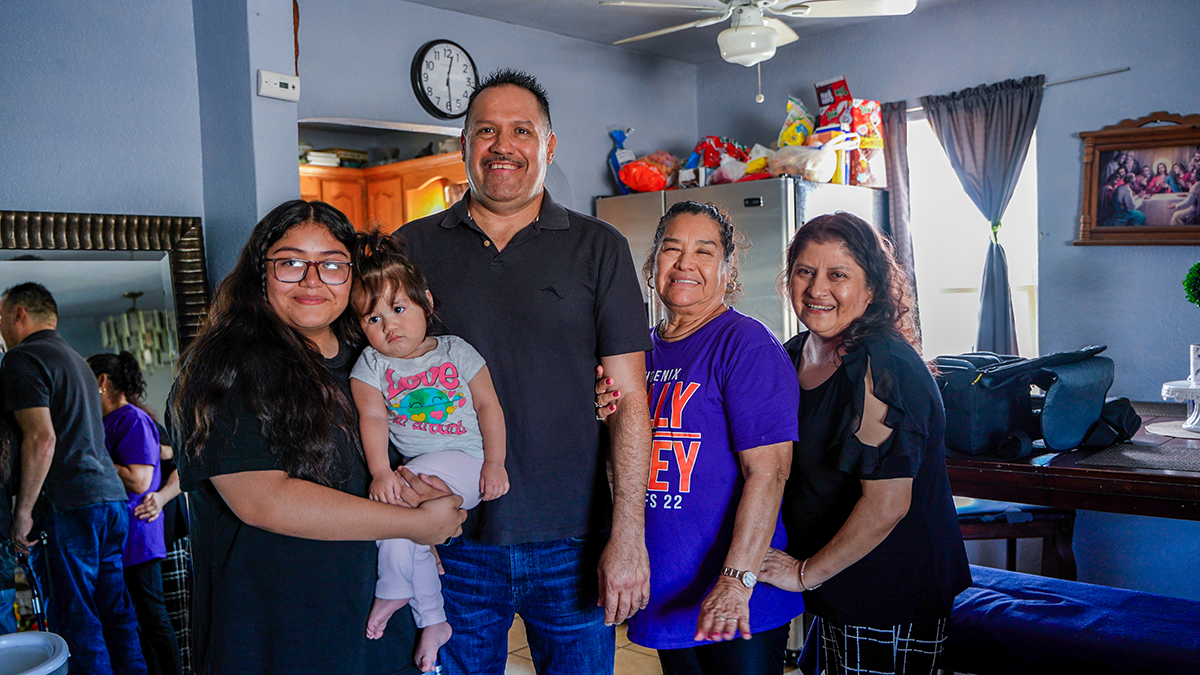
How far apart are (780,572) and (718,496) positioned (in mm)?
183

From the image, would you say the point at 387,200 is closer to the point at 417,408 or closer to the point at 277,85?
the point at 277,85

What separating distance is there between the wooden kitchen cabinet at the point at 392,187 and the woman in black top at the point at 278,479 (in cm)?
318

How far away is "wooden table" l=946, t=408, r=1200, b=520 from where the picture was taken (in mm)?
2113

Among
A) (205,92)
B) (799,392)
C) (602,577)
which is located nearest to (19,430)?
(205,92)

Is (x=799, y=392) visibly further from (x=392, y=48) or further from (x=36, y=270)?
(x=392, y=48)

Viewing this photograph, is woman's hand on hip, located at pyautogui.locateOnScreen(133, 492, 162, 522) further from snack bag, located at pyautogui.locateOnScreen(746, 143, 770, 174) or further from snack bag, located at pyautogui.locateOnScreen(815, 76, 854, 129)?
snack bag, located at pyautogui.locateOnScreen(815, 76, 854, 129)

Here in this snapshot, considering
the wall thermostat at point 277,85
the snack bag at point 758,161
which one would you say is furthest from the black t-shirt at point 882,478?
the snack bag at point 758,161

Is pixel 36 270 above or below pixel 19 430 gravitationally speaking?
above

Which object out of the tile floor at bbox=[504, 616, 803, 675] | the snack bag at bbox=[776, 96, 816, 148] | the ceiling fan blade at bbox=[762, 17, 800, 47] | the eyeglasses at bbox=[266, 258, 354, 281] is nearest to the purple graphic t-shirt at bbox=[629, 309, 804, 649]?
the eyeglasses at bbox=[266, 258, 354, 281]

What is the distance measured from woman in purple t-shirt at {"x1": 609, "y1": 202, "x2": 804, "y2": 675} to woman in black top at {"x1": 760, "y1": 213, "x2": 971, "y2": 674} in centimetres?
9

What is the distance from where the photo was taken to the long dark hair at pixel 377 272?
1.52 metres

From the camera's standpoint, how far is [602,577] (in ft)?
5.13

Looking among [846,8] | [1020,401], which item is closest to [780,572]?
[1020,401]

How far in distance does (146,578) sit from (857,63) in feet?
14.0
